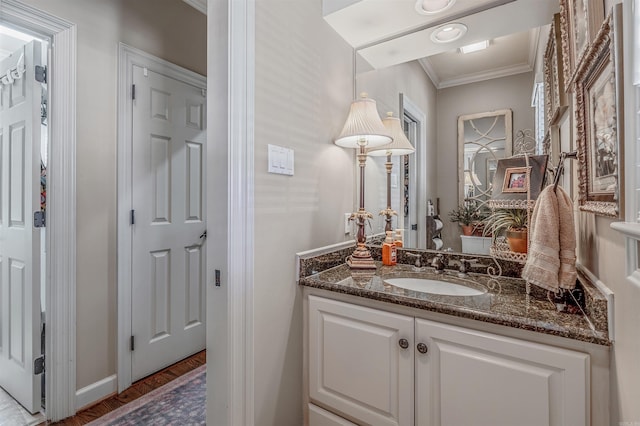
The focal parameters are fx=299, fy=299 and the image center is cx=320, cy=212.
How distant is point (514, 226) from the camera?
1.28 metres

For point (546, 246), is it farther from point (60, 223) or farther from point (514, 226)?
point (60, 223)

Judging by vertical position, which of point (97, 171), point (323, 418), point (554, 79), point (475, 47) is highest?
point (475, 47)

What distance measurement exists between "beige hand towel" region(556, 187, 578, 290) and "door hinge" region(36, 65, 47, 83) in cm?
251

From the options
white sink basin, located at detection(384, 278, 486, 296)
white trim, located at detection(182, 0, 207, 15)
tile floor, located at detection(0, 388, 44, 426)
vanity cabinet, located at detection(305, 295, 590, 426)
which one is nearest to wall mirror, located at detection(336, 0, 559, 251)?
white sink basin, located at detection(384, 278, 486, 296)

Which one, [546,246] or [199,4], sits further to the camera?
[199,4]

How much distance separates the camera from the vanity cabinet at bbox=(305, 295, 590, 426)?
83 centimetres

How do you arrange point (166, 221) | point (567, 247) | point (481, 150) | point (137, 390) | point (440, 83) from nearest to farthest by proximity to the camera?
point (567, 247), point (481, 150), point (440, 83), point (137, 390), point (166, 221)

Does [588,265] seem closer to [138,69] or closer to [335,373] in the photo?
[335,373]

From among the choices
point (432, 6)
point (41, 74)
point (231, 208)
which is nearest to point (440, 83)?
→ point (432, 6)

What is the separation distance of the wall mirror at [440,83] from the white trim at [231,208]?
698 mm

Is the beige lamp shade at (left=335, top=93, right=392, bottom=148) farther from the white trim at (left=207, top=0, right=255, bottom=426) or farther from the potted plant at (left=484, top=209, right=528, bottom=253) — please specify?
the potted plant at (left=484, top=209, right=528, bottom=253)

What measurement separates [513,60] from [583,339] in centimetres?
126

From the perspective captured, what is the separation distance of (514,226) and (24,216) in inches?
101

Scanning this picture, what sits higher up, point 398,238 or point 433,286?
point 398,238
